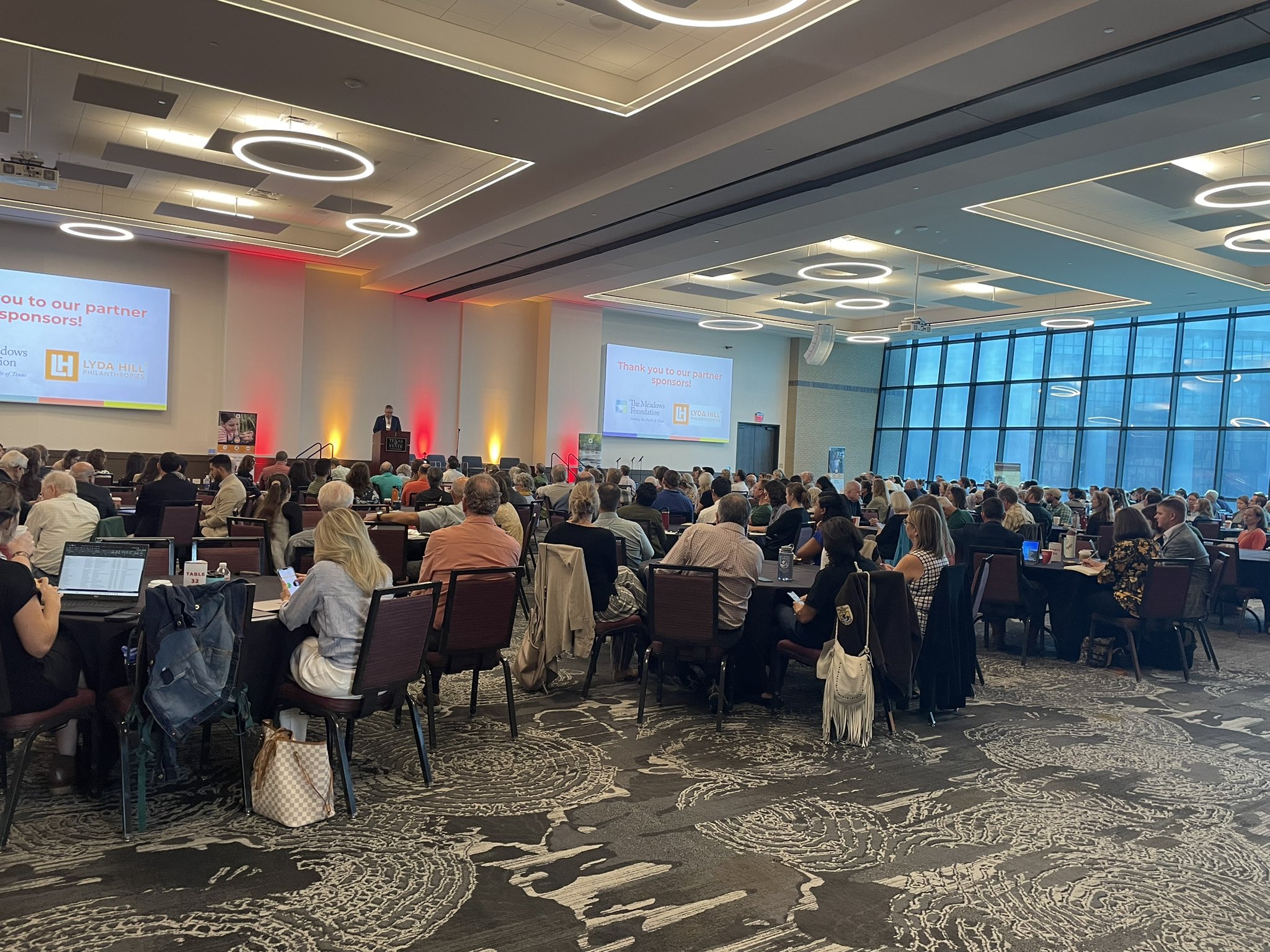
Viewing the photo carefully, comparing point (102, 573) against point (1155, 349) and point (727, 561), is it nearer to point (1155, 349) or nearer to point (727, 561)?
point (727, 561)

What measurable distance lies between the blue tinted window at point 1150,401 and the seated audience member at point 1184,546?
11717 mm

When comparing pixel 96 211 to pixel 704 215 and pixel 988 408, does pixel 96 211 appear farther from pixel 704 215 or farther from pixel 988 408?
pixel 988 408

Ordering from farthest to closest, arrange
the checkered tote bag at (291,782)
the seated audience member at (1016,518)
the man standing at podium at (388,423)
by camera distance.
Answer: the man standing at podium at (388,423) → the seated audience member at (1016,518) → the checkered tote bag at (291,782)

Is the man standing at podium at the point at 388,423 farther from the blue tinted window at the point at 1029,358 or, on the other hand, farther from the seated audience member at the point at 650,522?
the blue tinted window at the point at 1029,358

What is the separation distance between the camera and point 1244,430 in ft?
56.6

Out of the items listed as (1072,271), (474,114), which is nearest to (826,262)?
(1072,271)

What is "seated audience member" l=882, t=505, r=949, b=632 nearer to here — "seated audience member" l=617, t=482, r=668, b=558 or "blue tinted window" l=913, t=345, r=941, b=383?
"seated audience member" l=617, t=482, r=668, b=558

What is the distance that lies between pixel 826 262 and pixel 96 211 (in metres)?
11.0

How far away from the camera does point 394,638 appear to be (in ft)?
12.9

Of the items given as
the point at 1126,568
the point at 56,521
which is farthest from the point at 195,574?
the point at 1126,568

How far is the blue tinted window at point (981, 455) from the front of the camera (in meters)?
21.4

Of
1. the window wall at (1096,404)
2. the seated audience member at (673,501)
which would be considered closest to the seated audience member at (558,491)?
the seated audience member at (673,501)

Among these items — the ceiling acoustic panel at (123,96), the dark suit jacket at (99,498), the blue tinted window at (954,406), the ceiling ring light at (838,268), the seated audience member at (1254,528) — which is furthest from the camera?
the blue tinted window at (954,406)

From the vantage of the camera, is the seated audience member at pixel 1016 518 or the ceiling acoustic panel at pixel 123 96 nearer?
the seated audience member at pixel 1016 518
